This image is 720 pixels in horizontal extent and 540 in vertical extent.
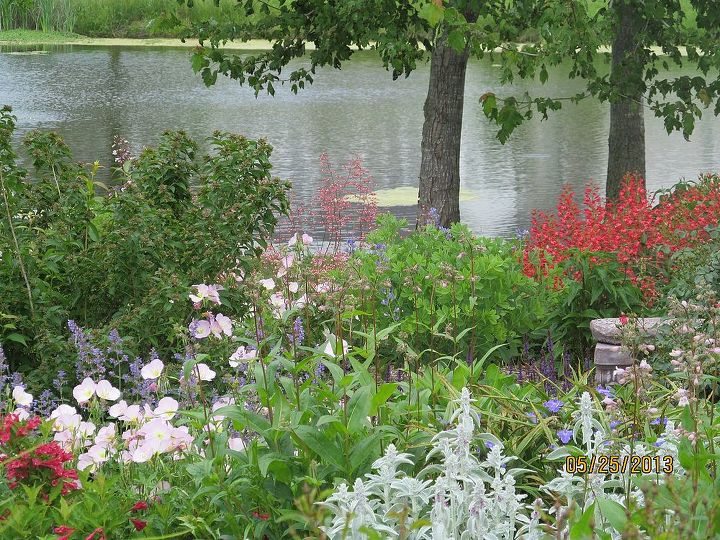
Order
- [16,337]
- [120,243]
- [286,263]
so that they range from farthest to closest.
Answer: [120,243]
[16,337]
[286,263]

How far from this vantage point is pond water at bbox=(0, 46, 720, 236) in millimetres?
13461

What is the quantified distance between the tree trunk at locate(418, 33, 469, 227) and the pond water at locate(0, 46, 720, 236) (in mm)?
368

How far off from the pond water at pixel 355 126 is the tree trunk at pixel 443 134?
0.37 metres

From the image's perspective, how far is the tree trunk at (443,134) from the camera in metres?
8.00

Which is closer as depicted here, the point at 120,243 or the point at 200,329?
the point at 200,329

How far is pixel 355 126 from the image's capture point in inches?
733

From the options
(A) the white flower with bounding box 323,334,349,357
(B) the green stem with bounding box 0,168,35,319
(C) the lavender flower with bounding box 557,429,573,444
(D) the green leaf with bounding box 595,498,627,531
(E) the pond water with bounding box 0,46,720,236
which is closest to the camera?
(D) the green leaf with bounding box 595,498,627,531

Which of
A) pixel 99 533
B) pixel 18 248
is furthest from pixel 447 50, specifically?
pixel 99 533

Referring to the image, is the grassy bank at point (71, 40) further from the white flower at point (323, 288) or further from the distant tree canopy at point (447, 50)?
the white flower at point (323, 288)

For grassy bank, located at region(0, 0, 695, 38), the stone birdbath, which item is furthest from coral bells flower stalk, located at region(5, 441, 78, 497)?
grassy bank, located at region(0, 0, 695, 38)

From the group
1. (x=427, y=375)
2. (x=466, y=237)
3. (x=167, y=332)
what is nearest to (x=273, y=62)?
(x=466, y=237)

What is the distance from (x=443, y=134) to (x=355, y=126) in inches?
418

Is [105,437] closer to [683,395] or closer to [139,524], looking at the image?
[139,524]

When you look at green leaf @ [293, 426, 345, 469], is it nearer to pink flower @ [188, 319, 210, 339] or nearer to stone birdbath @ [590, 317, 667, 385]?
pink flower @ [188, 319, 210, 339]
